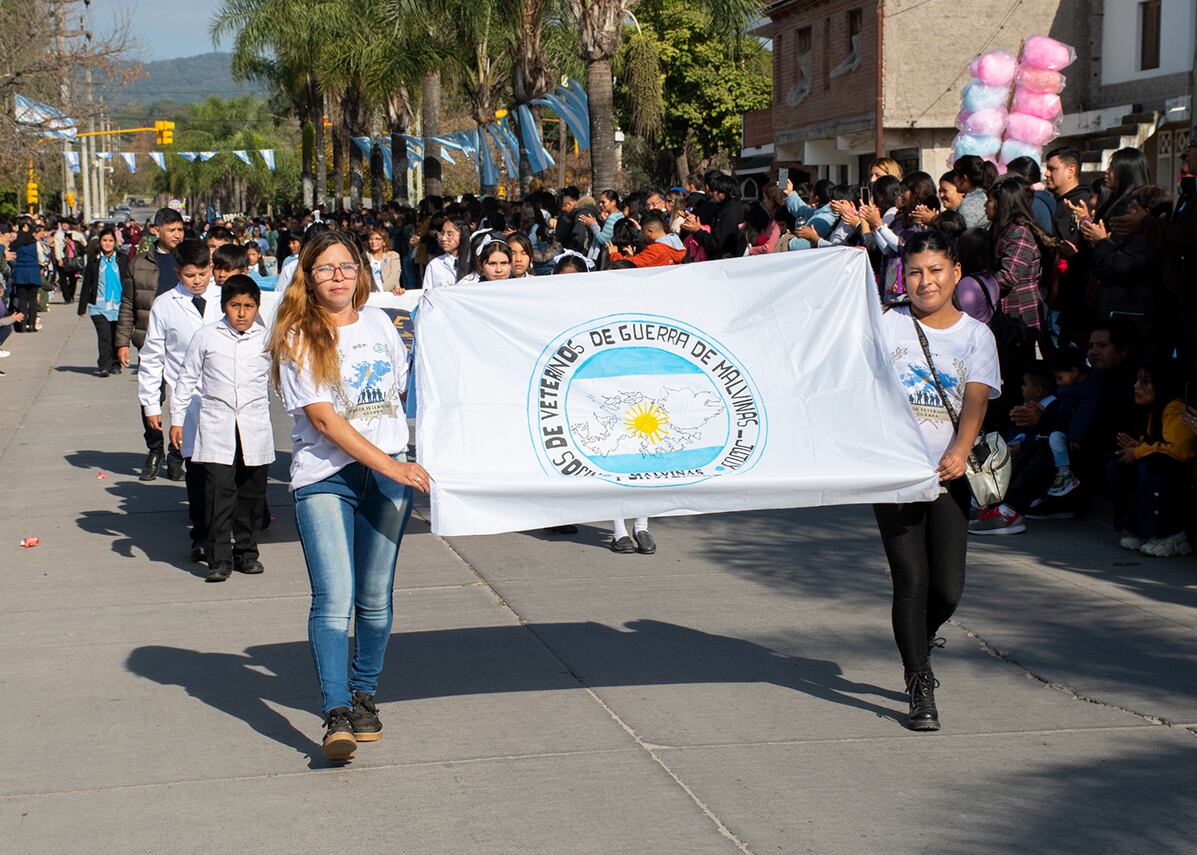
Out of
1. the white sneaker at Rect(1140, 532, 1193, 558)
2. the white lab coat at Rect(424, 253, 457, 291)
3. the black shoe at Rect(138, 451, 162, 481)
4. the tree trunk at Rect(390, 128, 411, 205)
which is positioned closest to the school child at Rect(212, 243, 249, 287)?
the white lab coat at Rect(424, 253, 457, 291)

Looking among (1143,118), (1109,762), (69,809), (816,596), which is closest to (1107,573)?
(816,596)

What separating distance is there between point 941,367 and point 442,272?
252 inches

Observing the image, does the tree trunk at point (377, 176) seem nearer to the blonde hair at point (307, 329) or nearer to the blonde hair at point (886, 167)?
the blonde hair at point (886, 167)

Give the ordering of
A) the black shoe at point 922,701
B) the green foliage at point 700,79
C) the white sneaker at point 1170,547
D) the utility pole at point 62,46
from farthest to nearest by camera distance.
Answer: the green foliage at point 700,79
the utility pole at point 62,46
the white sneaker at point 1170,547
the black shoe at point 922,701

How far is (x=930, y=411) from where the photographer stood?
5754 mm

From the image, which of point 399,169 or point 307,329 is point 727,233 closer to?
point 307,329

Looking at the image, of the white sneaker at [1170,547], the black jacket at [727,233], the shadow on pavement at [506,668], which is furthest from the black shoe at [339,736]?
the black jacket at [727,233]

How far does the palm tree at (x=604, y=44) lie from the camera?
21547 millimetres

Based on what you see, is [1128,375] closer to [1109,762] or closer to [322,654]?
[1109,762]

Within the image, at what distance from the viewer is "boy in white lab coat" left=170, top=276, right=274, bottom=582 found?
28.4ft

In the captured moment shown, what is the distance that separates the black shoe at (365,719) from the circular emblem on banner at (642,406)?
1.06m

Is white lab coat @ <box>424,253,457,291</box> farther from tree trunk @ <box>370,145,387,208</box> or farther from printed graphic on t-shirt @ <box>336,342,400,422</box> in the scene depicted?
tree trunk @ <box>370,145,387,208</box>

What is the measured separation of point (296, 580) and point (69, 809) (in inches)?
139

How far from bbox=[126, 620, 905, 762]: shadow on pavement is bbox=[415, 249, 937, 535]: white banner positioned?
44.2 inches
